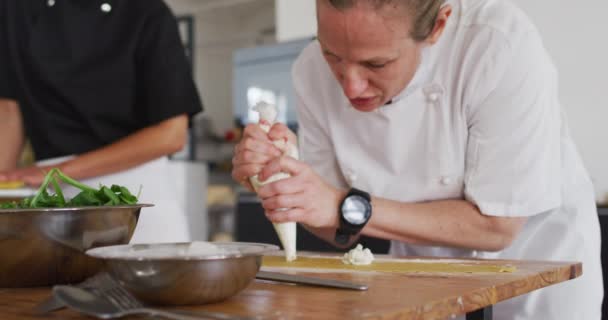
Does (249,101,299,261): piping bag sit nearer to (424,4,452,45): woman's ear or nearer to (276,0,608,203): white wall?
(424,4,452,45): woman's ear

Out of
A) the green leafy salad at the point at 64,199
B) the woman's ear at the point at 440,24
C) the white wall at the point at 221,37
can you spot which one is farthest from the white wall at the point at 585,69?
the white wall at the point at 221,37

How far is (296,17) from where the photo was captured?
12.1ft

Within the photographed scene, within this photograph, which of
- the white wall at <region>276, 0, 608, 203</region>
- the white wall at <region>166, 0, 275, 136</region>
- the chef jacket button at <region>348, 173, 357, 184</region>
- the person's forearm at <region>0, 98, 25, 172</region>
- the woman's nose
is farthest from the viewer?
the white wall at <region>166, 0, 275, 136</region>

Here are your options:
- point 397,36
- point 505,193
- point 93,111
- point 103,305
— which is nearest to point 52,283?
point 103,305

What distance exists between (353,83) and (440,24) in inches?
9.6

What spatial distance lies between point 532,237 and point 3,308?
3.79 ft

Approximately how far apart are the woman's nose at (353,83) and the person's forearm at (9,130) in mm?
1138

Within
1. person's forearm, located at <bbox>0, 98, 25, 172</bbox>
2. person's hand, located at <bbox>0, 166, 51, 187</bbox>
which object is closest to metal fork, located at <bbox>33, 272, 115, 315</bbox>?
person's hand, located at <bbox>0, 166, 51, 187</bbox>

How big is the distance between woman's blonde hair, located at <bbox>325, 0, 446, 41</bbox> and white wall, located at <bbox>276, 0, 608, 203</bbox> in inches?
55.9

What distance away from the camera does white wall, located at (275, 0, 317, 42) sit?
3662 mm

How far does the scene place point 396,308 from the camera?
2.43ft

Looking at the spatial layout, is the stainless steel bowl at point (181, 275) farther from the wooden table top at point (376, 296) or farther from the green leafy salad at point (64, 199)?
the green leafy salad at point (64, 199)

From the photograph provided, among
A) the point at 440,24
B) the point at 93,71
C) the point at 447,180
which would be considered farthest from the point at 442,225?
the point at 93,71

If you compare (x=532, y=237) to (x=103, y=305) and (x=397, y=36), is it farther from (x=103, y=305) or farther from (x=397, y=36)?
(x=103, y=305)
